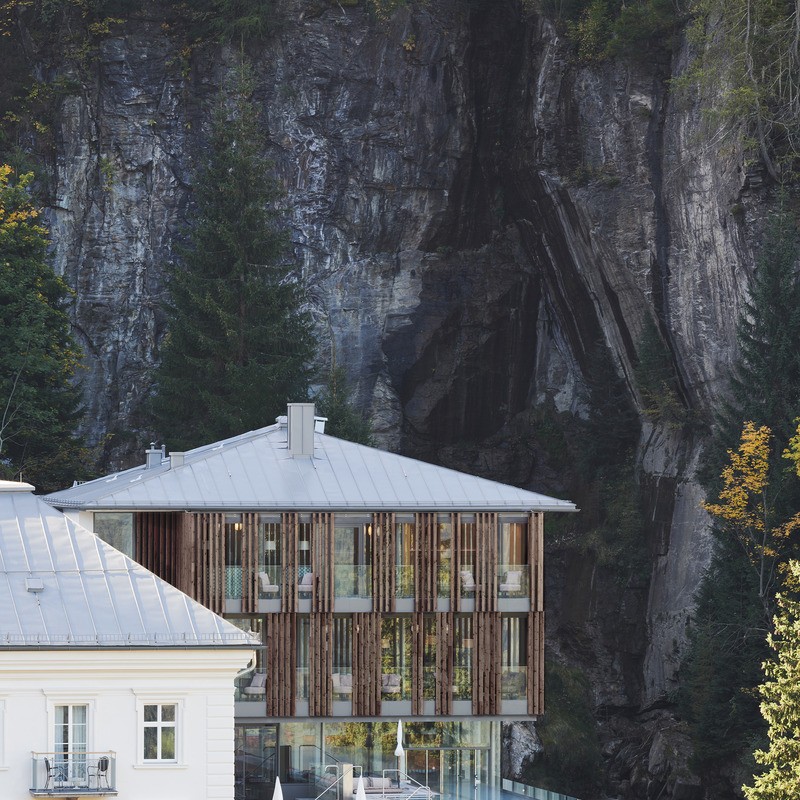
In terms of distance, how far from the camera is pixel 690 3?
207ft

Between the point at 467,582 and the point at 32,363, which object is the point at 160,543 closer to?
the point at 467,582

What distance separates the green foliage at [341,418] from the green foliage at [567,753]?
34.0 feet

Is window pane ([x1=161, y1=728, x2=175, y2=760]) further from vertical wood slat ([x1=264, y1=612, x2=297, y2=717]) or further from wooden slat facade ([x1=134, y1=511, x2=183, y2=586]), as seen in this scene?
wooden slat facade ([x1=134, y1=511, x2=183, y2=586])

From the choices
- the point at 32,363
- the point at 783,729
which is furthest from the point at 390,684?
the point at 32,363

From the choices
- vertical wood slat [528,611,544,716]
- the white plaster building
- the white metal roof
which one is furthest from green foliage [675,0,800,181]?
the white plaster building

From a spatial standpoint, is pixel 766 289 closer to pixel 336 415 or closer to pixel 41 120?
pixel 336 415

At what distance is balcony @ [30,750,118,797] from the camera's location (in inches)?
1374

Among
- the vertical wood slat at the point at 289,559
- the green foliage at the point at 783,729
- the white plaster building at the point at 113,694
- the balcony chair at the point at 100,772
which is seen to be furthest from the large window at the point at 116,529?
the green foliage at the point at 783,729

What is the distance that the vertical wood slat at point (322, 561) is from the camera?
155 ft

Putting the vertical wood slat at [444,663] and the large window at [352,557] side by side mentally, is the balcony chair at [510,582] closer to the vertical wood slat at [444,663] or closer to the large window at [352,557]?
the vertical wood slat at [444,663]

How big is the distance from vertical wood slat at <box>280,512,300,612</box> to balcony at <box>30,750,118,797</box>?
1189cm

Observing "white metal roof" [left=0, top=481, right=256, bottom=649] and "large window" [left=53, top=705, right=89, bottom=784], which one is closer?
"large window" [left=53, top=705, right=89, bottom=784]

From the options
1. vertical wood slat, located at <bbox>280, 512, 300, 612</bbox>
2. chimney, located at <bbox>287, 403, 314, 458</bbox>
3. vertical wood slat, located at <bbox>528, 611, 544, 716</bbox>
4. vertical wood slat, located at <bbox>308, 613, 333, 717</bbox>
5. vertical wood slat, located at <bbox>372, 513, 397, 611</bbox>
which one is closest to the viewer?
vertical wood slat, located at <bbox>308, 613, 333, 717</bbox>

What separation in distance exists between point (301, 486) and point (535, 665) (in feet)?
23.6
